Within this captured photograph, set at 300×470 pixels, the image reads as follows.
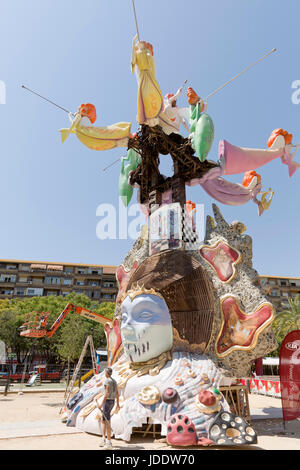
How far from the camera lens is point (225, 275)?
11.0 metres

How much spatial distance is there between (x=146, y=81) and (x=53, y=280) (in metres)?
52.5

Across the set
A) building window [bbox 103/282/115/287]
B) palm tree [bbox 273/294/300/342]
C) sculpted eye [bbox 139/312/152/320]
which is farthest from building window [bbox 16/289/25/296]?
sculpted eye [bbox 139/312/152/320]

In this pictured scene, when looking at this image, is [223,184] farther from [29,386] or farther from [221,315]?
[29,386]

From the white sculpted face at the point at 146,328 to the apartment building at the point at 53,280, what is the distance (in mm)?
50570

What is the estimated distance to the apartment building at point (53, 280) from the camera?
58.2 m

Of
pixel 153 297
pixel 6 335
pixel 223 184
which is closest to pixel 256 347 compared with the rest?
pixel 153 297

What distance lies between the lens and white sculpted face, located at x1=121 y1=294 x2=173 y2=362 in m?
9.84

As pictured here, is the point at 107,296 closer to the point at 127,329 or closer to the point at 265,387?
the point at 265,387

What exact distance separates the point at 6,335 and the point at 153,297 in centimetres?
2855

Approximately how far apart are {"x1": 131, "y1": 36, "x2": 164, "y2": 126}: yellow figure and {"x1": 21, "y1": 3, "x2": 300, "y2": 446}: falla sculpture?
0.03 m

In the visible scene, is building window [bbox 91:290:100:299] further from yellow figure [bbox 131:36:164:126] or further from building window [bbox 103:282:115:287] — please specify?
yellow figure [bbox 131:36:164:126]

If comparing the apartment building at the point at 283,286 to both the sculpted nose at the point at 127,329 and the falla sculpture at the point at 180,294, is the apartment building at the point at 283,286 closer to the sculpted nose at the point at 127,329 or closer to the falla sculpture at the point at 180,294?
the falla sculpture at the point at 180,294

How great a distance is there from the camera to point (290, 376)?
35.8 feet

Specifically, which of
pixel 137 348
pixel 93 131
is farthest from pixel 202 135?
pixel 137 348
